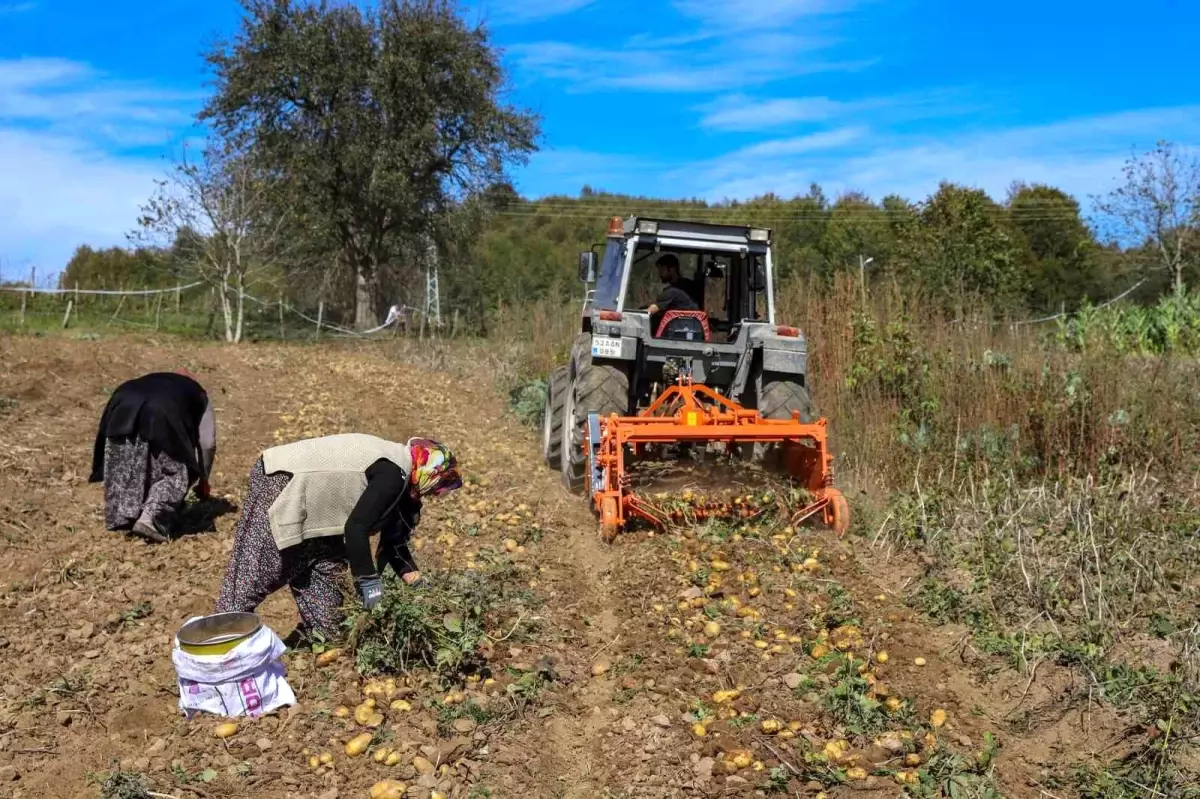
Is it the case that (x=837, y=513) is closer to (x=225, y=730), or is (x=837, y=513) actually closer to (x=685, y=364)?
(x=685, y=364)

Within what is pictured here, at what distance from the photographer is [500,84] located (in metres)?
26.1

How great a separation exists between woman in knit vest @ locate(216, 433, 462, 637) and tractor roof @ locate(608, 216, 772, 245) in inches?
165

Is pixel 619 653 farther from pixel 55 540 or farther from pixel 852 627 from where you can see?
pixel 55 540

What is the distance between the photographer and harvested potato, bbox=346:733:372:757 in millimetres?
4352

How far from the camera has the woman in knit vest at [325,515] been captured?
4855 mm

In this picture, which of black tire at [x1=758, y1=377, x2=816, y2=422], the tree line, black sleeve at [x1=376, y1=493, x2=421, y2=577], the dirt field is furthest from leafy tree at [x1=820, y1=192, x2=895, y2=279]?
black sleeve at [x1=376, y1=493, x2=421, y2=577]


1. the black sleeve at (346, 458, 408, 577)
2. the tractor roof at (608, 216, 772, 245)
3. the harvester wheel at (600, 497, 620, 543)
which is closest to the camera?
the black sleeve at (346, 458, 408, 577)

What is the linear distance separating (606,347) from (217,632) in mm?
4386

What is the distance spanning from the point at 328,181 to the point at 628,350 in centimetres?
1859

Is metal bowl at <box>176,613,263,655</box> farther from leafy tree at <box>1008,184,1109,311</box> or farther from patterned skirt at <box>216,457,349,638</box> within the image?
leafy tree at <box>1008,184,1109,311</box>

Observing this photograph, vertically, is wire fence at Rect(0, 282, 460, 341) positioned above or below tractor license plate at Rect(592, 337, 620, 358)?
above

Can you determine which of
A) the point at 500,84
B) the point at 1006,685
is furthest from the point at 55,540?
the point at 500,84

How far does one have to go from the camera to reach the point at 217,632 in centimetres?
468

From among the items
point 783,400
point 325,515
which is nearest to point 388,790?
point 325,515
